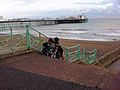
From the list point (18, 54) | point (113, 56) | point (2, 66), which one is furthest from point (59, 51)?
point (113, 56)

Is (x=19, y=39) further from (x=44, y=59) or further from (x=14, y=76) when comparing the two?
(x=14, y=76)

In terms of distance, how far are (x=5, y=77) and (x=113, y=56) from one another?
12.4 m

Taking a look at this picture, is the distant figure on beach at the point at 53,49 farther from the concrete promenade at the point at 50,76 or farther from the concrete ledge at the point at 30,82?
the concrete ledge at the point at 30,82

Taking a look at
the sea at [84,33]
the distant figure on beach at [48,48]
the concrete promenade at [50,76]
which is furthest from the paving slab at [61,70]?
the sea at [84,33]

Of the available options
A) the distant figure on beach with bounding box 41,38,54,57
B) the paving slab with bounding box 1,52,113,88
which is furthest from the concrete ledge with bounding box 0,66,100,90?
the distant figure on beach with bounding box 41,38,54,57

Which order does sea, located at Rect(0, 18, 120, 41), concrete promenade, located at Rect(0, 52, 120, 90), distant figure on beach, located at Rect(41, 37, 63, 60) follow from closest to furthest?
concrete promenade, located at Rect(0, 52, 120, 90)
distant figure on beach, located at Rect(41, 37, 63, 60)
sea, located at Rect(0, 18, 120, 41)

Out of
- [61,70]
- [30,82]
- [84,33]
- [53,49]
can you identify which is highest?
[53,49]

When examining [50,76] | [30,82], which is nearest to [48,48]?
[50,76]

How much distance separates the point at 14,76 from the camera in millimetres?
6754

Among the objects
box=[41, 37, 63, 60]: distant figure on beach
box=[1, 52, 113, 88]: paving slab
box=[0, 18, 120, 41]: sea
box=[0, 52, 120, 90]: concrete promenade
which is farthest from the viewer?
box=[0, 18, 120, 41]: sea

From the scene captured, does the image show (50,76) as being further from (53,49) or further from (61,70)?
(53,49)

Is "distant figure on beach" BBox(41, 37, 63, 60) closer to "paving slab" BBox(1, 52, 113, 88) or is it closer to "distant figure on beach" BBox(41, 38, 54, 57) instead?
"distant figure on beach" BBox(41, 38, 54, 57)

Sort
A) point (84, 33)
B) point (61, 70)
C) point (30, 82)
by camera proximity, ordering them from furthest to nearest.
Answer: point (84, 33) → point (61, 70) → point (30, 82)

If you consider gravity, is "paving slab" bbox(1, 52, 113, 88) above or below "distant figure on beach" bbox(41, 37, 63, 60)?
below
